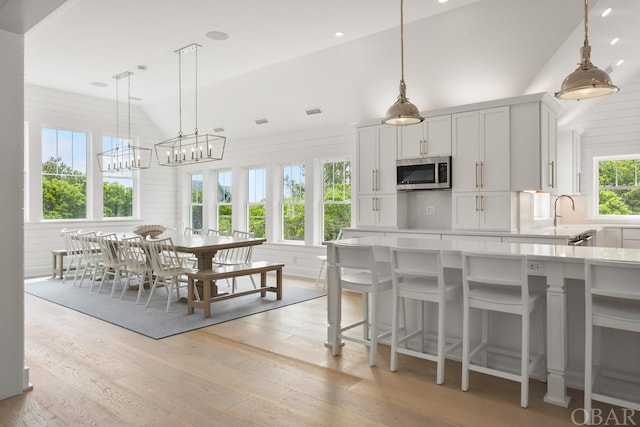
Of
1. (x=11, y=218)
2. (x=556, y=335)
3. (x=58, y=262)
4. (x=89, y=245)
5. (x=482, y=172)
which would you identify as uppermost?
(x=482, y=172)

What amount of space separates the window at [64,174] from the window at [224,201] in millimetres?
2654

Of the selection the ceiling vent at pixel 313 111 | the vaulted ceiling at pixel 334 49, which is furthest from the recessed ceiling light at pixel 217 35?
the ceiling vent at pixel 313 111

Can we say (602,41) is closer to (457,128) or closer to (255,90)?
(457,128)

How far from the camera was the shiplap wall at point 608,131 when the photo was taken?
634 centimetres

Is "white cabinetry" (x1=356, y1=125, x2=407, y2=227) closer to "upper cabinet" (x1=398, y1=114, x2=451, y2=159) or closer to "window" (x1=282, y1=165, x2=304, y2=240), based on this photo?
"upper cabinet" (x1=398, y1=114, x2=451, y2=159)

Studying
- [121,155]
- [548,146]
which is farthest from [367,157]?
[121,155]

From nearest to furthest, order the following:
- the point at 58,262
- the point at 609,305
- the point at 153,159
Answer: the point at 609,305
the point at 58,262
the point at 153,159

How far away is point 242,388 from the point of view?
3.05m

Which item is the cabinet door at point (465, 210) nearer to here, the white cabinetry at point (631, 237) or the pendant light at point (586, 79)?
the white cabinetry at point (631, 237)

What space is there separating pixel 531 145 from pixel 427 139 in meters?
1.30

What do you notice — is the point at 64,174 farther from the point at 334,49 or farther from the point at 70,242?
the point at 334,49

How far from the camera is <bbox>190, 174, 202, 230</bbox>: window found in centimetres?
989

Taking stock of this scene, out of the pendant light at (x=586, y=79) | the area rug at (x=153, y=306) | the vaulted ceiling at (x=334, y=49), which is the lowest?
the area rug at (x=153, y=306)

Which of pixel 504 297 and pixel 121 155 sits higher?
pixel 121 155
